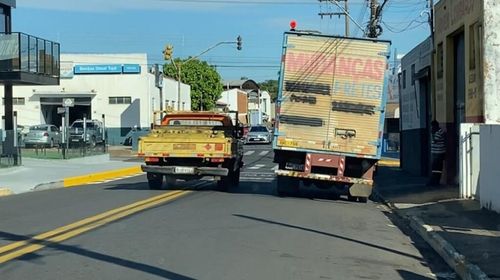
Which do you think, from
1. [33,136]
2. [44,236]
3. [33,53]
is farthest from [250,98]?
[44,236]

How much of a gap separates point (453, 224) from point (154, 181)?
9.62 meters

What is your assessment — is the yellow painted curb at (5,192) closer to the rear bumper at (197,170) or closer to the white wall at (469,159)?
the rear bumper at (197,170)

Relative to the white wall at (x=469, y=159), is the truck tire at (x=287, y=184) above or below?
below

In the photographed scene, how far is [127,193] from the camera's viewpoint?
1925 cm

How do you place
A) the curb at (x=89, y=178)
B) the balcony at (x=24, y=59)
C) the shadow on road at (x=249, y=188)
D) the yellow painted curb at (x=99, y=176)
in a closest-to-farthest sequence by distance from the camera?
the shadow on road at (x=249, y=188)
the curb at (x=89, y=178)
the yellow painted curb at (x=99, y=176)
the balcony at (x=24, y=59)

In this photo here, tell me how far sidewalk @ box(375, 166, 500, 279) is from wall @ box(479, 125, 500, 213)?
0.87 ft

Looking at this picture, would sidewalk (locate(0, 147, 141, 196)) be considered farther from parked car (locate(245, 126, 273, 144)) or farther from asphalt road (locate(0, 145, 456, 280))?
parked car (locate(245, 126, 273, 144))

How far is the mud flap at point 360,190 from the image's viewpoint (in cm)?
1811

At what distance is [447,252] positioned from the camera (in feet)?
33.7

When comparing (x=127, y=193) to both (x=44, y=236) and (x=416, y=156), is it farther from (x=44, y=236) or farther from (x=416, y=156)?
(x=416, y=156)

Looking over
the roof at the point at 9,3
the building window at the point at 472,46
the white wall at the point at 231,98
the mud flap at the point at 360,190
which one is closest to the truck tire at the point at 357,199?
the mud flap at the point at 360,190

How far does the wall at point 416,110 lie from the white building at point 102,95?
31767 mm

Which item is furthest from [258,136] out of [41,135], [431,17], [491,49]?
[491,49]

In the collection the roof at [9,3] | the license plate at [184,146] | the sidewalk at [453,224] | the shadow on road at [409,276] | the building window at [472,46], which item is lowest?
the shadow on road at [409,276]
